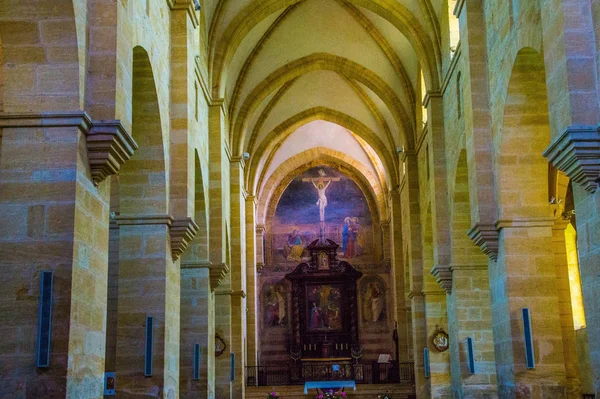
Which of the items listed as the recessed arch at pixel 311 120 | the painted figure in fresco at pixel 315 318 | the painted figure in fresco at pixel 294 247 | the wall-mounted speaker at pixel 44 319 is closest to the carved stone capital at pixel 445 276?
the wall-mounted speaker at pixel 44 319

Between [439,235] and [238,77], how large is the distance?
9022mm

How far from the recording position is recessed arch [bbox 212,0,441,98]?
69.5 feet

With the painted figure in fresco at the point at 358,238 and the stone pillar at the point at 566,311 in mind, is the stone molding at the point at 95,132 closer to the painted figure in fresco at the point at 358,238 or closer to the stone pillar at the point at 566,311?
the stone pillar at the point at 566,311

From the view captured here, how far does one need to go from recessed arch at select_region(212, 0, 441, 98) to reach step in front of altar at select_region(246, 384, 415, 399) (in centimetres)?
1168

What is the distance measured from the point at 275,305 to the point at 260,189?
522 centimetres

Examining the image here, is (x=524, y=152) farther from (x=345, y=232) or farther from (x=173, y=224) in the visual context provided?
(x=345, y=232)

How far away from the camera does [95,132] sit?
372 inches

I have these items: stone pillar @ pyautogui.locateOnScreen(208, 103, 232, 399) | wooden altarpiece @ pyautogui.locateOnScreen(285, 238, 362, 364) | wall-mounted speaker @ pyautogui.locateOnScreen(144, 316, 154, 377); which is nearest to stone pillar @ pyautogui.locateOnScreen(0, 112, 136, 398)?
wall-mounted speaker @ pyautogui.locateOnScreen(144, 316, 154, 377)

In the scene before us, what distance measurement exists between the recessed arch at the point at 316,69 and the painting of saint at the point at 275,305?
11046mm

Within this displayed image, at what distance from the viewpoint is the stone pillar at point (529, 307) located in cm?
1327

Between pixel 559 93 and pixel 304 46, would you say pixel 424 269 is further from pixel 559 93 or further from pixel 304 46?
pixel 559 93

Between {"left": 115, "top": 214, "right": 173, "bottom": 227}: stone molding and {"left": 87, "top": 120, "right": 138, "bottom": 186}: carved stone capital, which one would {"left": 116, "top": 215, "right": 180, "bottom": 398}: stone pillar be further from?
{"left": 87, "top": 120, "right": 138, "bottom": 186}: carved stone capital

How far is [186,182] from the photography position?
15547 mm

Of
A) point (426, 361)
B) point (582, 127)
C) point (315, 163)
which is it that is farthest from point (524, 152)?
A: point (315, 163)
